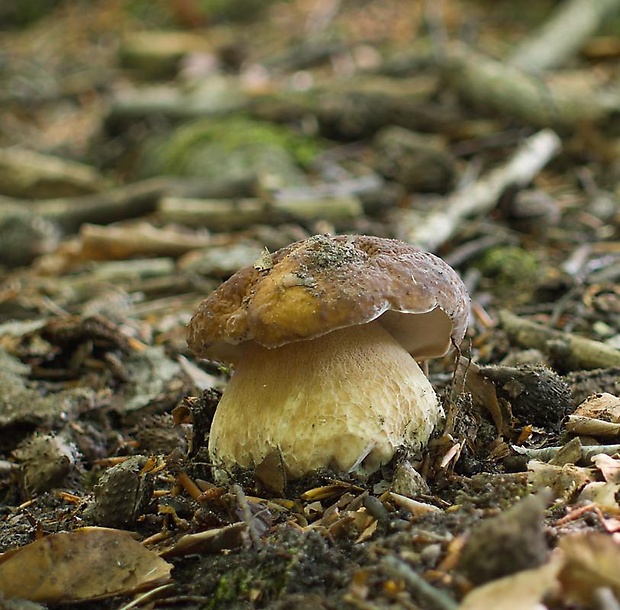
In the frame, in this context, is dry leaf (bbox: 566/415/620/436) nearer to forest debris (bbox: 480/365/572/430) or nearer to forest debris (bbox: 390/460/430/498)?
forest debris (bbox: 480/365/572/430)

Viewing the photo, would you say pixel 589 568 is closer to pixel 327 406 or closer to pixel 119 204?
pixel 327 406

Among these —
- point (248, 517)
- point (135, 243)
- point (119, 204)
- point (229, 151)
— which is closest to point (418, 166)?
point (229, 151)

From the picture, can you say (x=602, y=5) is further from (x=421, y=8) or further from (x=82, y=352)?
(x=82, y=352)

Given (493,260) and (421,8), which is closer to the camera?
(493,260)

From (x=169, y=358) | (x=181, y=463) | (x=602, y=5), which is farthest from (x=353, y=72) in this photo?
(x=181, y=463)

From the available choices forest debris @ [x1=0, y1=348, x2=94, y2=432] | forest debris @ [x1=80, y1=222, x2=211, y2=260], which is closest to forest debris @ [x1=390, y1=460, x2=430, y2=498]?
forest debris @ [x1=0, y1=348, x2=94, y2=432]

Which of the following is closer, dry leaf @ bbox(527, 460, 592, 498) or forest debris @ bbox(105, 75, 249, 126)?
dry leaf @ bbox(527, 460, 592, 498)

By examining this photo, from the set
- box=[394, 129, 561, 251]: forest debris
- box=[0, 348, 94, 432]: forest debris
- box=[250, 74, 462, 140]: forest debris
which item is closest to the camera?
box=[0, 348, 94, 432]: forest debris

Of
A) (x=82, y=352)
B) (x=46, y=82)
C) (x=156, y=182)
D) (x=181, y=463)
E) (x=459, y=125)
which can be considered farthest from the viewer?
(x=46, y=82)
